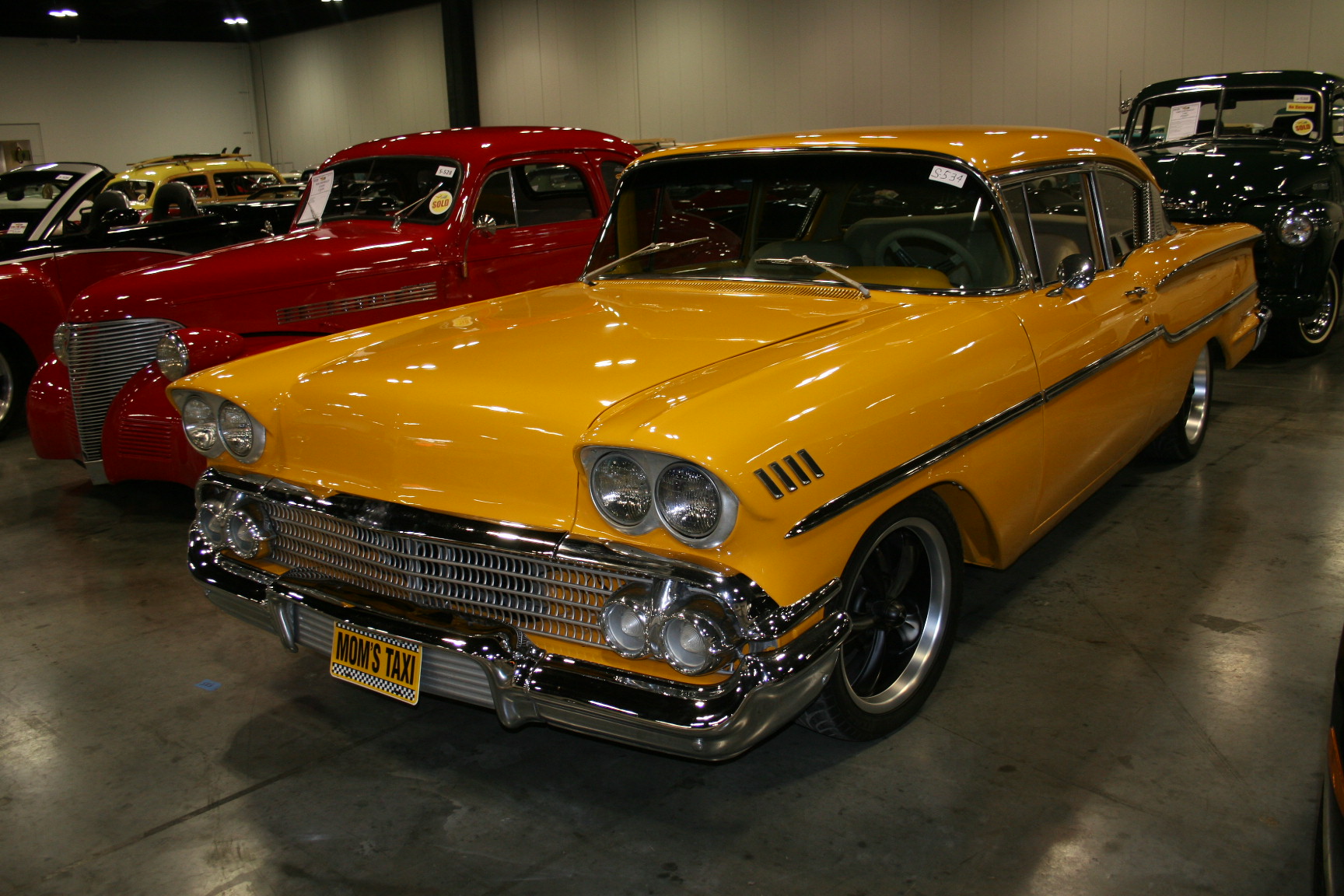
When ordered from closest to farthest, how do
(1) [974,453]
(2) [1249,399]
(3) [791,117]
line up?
(1) [974,453], (2) [1249,399], (3) [791,117]

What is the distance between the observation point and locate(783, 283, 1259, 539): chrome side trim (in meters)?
2.16

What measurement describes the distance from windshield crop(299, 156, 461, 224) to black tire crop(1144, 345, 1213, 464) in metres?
3.72

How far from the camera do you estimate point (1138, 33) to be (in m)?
11.7

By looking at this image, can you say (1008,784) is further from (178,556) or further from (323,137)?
(323,137)

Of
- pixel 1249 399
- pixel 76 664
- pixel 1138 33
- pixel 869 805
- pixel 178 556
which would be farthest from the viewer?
pixel 1138 33

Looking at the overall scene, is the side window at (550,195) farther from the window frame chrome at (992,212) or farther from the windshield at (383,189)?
the window frame chrome at (992,212)

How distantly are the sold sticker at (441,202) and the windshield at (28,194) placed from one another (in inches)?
126

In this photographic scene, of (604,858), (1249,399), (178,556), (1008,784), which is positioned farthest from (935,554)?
(1249,399)

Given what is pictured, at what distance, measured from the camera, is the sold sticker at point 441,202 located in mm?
5449

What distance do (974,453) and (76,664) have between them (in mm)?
2879

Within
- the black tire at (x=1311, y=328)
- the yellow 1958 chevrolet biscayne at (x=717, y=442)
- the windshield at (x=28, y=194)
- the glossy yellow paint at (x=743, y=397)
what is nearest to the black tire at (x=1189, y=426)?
the yellow 1958 chevrolet biscayne at (x=717, y=442)

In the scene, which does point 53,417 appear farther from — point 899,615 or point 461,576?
point 899,615

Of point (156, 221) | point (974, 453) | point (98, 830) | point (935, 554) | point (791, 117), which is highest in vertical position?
point (791, 117)

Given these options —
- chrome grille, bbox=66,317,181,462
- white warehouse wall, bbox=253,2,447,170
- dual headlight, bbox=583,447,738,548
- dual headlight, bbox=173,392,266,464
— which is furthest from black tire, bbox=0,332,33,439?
white warehouse wall, bbox=253,2,447,170
